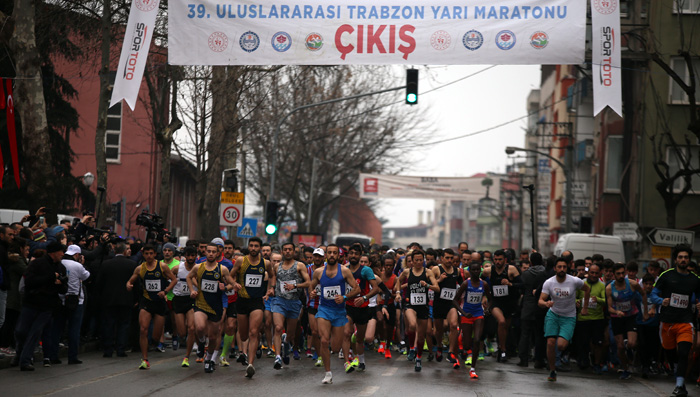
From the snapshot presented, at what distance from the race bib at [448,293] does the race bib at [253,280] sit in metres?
3.30

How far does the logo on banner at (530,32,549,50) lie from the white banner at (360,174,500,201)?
3525cm

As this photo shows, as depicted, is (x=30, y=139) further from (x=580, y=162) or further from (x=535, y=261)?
(x=580, y=162)

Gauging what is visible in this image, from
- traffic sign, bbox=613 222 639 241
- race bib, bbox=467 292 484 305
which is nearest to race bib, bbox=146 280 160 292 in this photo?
race bib, bbox=467 292 484 305

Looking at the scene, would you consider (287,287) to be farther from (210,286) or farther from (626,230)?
(626,230)

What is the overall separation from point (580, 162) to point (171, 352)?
130ft

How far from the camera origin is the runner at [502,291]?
18094 millimetres

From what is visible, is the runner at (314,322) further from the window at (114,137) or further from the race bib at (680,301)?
the window at (114,137)

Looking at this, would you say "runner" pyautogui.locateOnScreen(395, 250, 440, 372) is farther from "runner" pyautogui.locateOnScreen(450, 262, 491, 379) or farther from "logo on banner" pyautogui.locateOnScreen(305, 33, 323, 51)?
"logo on banner" pyautogui.locateOnScreen(305, 33, 323, 51)

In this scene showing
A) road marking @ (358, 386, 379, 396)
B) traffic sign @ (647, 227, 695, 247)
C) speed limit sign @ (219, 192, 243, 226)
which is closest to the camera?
road marking @ (358, 386, 379, 396)

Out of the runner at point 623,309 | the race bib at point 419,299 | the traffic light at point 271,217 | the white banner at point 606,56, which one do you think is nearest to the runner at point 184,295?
the race bib at point 419,299

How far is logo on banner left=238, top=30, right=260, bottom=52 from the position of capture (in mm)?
14961

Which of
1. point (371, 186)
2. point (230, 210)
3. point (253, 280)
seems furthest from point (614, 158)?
point (253, 280)

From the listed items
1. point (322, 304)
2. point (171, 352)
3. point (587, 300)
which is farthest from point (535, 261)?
point (171, 352)

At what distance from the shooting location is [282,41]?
1497 cm
